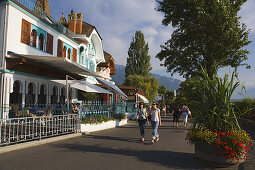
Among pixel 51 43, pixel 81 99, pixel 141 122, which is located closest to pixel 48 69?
pixel 51 43

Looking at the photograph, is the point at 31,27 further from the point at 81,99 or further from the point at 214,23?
the point at 214,23

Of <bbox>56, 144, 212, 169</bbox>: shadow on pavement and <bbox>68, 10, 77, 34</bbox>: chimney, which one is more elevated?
<bbox>68, 10, 77, 34</bbox>: chimney

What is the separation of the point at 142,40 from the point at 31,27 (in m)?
39.8

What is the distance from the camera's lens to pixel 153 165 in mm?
5301

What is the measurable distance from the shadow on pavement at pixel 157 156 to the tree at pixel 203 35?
10.2 metres

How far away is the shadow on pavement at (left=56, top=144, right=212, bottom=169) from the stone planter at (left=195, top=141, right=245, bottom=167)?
20 centimetres

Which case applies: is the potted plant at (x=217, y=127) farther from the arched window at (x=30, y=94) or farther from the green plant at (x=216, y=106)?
the arched window at (x=30, y=94)

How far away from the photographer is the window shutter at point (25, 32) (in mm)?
12309

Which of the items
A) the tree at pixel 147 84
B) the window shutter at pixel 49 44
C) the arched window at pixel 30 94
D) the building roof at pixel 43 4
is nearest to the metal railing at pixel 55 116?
the arched window at pixel 30 94

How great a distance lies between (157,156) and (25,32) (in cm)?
1085

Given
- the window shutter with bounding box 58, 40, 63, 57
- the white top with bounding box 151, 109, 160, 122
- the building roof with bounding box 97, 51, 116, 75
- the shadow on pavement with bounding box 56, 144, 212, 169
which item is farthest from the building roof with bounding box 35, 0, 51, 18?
the shadow on pavement with bounding box 56, 144, 212, 169

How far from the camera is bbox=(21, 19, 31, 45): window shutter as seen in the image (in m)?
12.3

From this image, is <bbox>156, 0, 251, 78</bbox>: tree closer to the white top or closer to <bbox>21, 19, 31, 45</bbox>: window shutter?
the white top

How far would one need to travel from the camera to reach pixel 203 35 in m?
16.3
